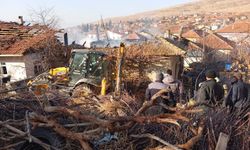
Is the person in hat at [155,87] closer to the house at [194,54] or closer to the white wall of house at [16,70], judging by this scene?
the white wall of house at [16,70]

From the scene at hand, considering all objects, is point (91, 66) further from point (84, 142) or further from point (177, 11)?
point (177, 11)

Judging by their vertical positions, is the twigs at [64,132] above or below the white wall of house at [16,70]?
above

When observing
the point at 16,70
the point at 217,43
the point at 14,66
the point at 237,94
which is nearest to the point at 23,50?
the point at 14,66

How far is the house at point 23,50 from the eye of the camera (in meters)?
23.5

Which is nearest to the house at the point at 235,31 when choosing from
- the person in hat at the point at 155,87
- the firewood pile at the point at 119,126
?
the person in hat at the point at 155,87

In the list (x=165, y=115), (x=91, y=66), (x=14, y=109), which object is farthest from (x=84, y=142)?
(x=91, y=66)

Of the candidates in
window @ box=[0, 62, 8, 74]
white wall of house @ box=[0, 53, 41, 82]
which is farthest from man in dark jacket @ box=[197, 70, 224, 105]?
window @ box=[0, 62, 8, 74]

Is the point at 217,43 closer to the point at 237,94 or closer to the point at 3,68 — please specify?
the point at 3,68

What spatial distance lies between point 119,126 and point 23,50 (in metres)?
19.5

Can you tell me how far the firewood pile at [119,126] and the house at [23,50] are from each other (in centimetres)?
1714

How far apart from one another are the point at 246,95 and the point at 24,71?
18979 mm

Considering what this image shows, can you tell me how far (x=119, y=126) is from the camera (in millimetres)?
5078

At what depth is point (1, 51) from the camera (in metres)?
24.0

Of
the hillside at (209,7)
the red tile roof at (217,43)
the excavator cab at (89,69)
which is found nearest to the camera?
the excavator cab at (89,69)
